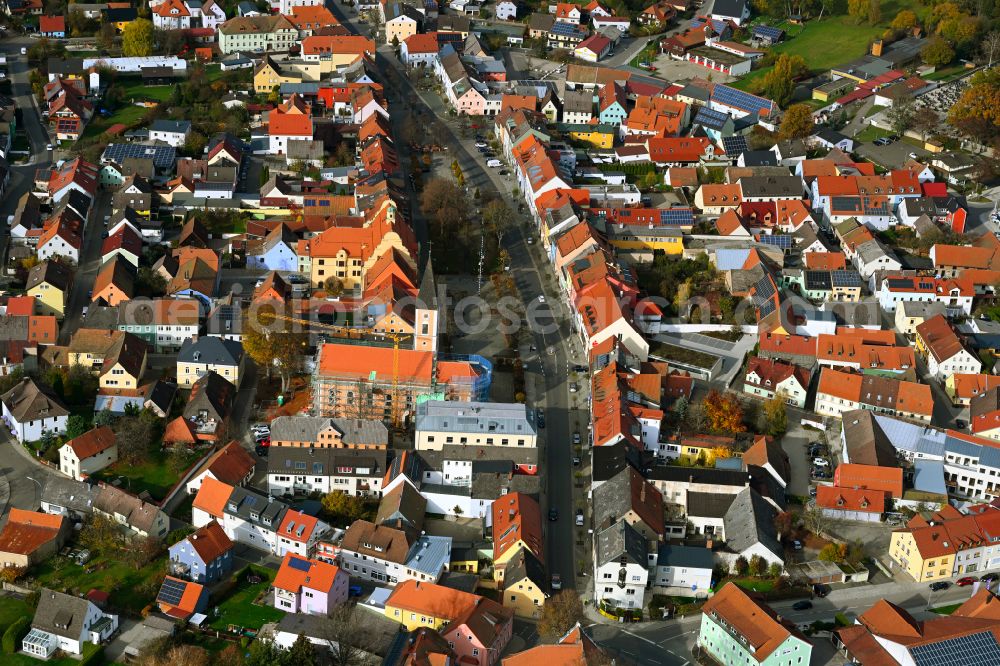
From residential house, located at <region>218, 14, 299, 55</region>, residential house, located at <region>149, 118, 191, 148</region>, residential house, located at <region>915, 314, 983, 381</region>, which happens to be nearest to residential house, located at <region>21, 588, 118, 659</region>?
residential house, located at <region>915, 314, 983, 381</region>

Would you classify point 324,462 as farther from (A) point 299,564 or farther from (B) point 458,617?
(B) point 458,617

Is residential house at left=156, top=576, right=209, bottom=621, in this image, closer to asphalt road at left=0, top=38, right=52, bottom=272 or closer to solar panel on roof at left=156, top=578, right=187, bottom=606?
solar panel on roof at left=156, top=578, right=187, bottom=606

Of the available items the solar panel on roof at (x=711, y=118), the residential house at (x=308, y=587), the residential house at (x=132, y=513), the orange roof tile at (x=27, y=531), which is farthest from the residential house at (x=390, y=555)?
the solar panel on roof at (x=711, y=118)

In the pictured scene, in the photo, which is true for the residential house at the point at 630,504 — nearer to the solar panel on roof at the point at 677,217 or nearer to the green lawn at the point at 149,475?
the green lawn at the point at 149,475

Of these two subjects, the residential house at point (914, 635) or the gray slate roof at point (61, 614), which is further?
the gray slate roof at point (61, 614)

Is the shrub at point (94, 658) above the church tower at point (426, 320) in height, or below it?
below
